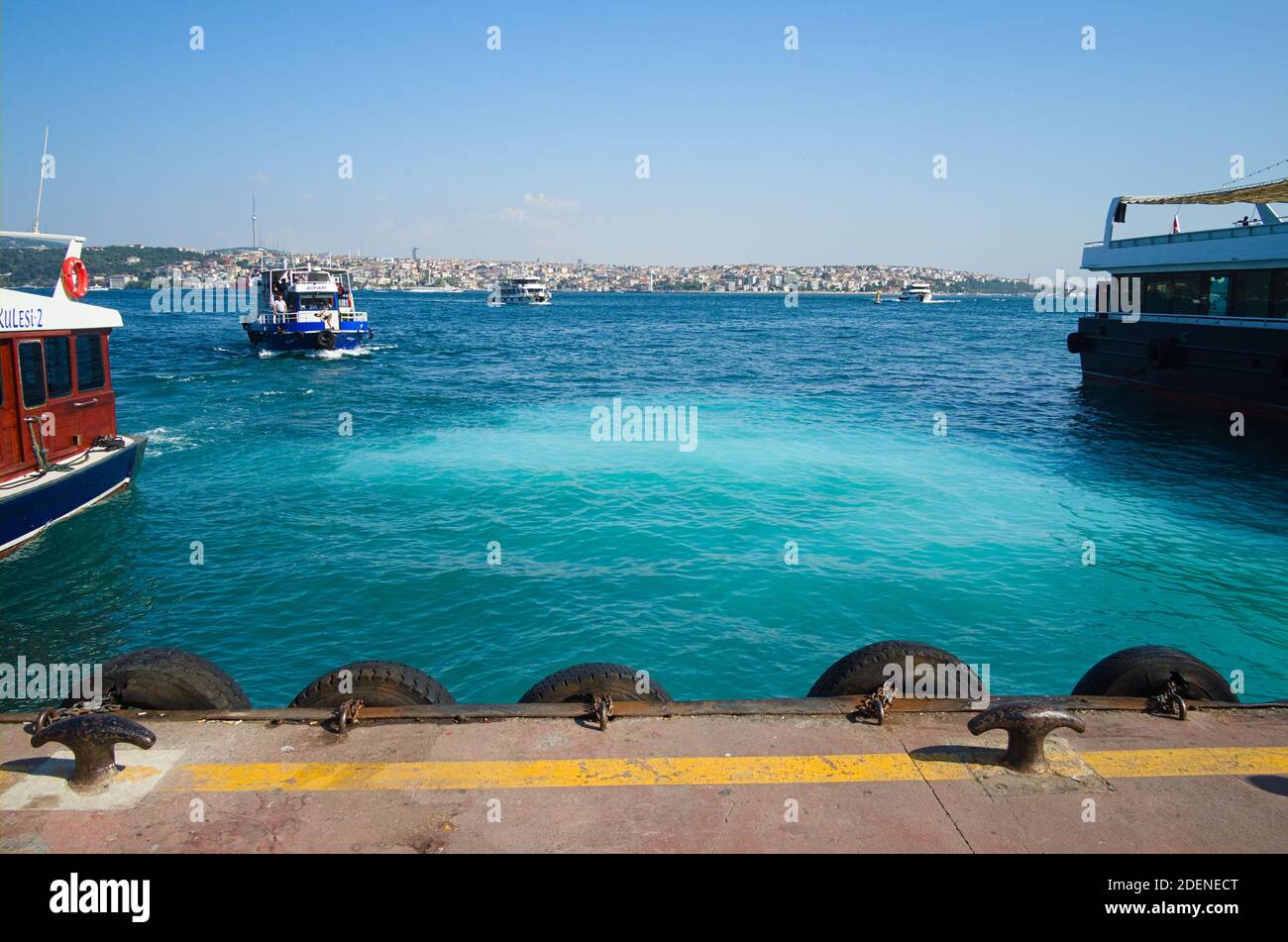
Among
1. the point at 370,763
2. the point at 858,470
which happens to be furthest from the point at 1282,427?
the point at 370,763

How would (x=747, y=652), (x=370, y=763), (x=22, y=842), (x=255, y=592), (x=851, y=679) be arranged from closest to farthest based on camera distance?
1. (x=22, y=842)
2. (x=370, y=763)
3. (x=851, y=679)
4. (x=747, y=652)
5. (x=255, y=592)

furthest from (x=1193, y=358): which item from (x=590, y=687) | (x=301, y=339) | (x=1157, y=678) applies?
(x=301, y=339)

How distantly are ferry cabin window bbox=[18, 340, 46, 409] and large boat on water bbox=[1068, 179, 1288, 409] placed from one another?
29196 millimetres

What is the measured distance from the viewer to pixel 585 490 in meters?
18.9

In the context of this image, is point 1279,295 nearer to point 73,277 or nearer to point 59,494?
point 73,277

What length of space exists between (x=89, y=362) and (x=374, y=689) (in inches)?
550

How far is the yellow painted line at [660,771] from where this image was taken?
4727 mm

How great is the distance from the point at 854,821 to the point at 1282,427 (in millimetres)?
25104

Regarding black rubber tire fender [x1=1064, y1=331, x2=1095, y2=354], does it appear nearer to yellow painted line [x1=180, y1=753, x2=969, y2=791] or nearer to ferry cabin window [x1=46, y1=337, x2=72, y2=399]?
ferry cabin window [x1=46, y1=337, x2=72, y2=399]

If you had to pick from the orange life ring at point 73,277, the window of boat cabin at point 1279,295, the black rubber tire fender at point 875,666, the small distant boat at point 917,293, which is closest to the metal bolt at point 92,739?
the black rubber tire fender at point 875,666

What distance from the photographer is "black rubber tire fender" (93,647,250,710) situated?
5.63 m

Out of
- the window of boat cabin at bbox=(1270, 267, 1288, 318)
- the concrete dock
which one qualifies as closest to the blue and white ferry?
the window of boat cabin at bbox=(1270, 267, 1288, 318)

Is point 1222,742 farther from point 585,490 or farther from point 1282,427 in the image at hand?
point 1282,427

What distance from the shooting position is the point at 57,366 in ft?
48.6
